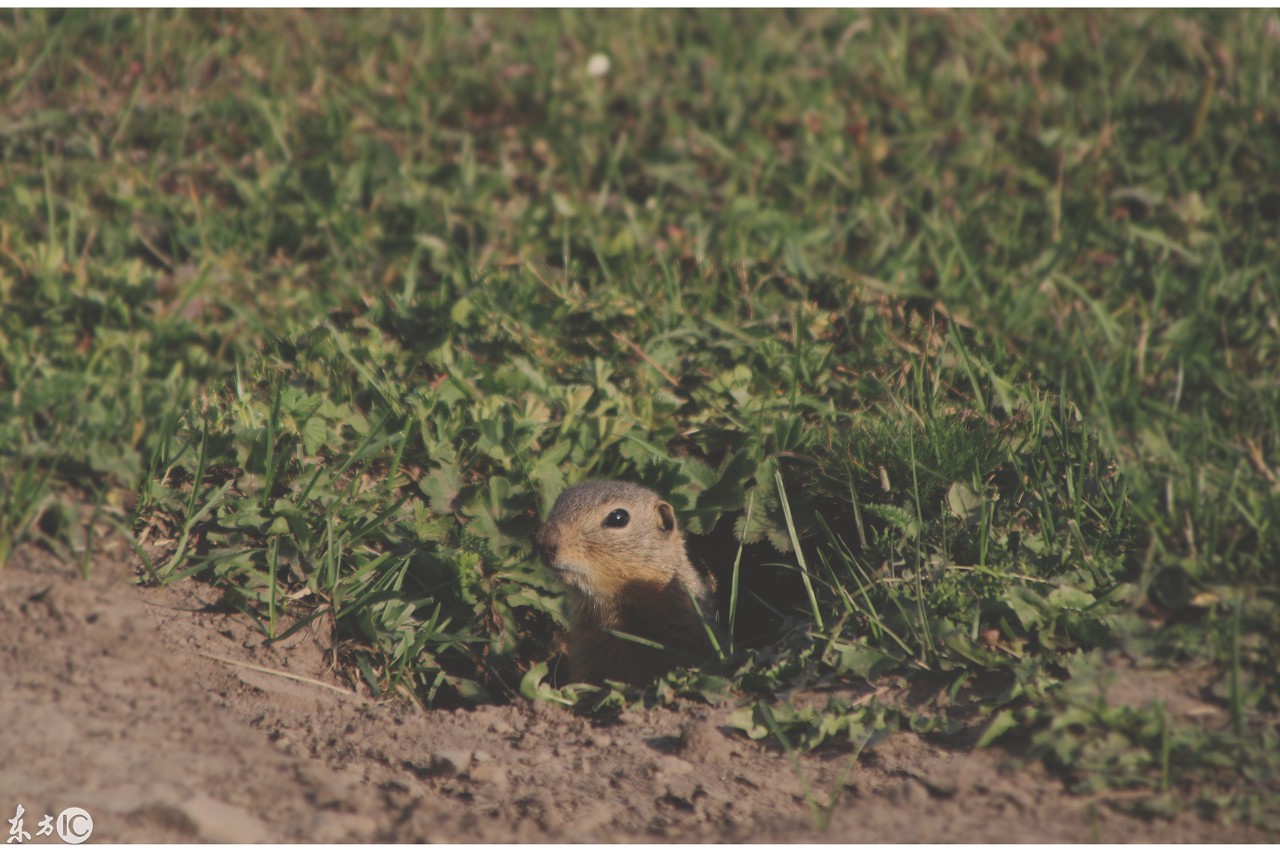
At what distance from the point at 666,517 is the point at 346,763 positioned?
1685 millimetres

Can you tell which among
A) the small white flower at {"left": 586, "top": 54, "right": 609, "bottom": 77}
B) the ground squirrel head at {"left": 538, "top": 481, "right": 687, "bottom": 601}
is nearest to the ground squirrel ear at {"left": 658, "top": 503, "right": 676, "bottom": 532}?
the ground squirrel head at {"left": 538, "top": 481, "right": 687, "bottom": 601}

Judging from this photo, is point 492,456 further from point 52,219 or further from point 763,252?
point 52,219

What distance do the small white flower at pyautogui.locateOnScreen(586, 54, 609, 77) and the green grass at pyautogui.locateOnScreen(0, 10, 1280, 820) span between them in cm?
11

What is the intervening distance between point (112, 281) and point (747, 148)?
312 centimetres

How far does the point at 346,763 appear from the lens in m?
3.26

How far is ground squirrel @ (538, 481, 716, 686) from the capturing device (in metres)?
4.37

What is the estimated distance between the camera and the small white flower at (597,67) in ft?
22.5

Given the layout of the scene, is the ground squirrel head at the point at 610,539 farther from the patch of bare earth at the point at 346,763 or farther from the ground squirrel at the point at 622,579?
the patch of bare earth at the point at 346,763

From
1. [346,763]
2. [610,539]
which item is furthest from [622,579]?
[346,763]

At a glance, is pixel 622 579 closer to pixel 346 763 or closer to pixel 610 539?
pixel 610 539

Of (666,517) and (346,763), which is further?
(666,517)

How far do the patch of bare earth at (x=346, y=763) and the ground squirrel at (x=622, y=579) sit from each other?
0.75 m

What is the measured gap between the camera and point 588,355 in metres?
5.09

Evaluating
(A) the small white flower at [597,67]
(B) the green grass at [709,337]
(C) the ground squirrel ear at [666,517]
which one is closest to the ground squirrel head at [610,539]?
(C) the ground squirrel ear at [666,517]
